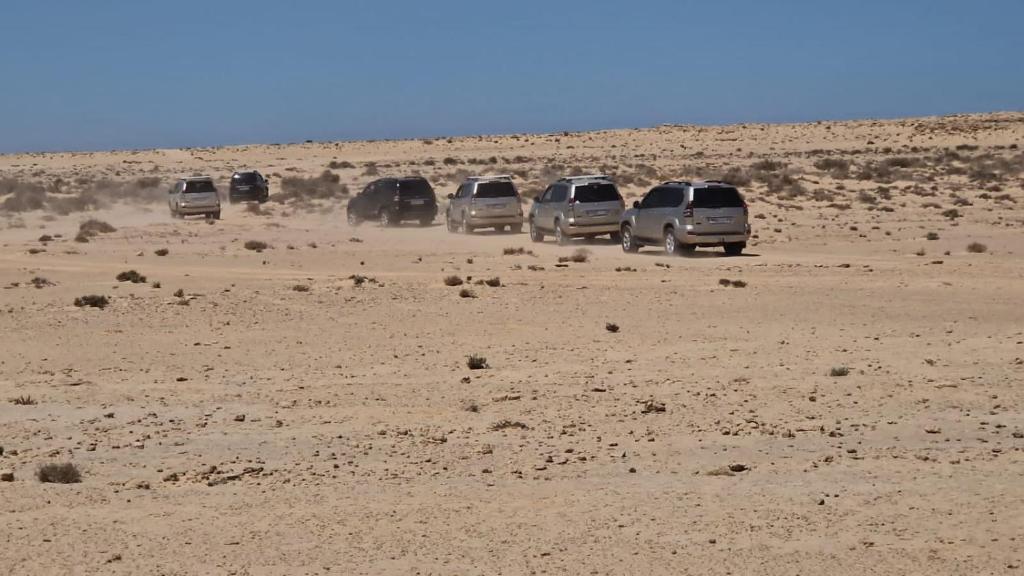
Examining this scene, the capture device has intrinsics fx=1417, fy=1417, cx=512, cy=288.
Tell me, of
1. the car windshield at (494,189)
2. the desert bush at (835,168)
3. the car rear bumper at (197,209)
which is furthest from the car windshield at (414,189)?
the desert bush at (835,168)

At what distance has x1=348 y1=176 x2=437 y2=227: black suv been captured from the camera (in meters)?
45.4

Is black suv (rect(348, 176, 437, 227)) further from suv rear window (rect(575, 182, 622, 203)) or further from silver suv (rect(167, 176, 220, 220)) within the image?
suv rear window (rect(575, 182, 622, 203))

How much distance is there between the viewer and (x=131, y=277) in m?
26.2

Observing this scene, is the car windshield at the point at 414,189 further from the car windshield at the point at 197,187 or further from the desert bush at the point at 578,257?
the desert bush at the point at 578,257

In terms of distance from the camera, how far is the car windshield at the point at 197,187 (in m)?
52.1

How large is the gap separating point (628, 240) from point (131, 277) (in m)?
11.4

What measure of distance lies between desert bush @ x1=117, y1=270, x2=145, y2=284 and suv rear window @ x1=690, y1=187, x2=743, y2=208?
11.2m

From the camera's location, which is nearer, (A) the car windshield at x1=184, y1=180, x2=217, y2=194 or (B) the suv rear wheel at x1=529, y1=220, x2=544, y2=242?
(B) the suv rear wheel at x1=529, y1=220, x2=544, y2=242

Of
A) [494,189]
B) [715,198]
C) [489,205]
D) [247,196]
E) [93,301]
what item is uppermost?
[715,198]

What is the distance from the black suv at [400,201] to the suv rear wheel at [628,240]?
1417cm

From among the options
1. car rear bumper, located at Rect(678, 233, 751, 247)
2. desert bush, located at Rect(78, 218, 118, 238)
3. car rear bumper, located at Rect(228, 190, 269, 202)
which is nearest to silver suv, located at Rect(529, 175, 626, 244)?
car rear bumper, located at Rect(678, 233, 751, 247)

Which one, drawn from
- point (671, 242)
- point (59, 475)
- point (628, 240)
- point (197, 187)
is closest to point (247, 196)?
point (197, 187)

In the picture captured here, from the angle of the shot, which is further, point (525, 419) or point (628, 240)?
point (628, 240)

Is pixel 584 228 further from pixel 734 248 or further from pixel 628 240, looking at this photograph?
pixel 734 248
